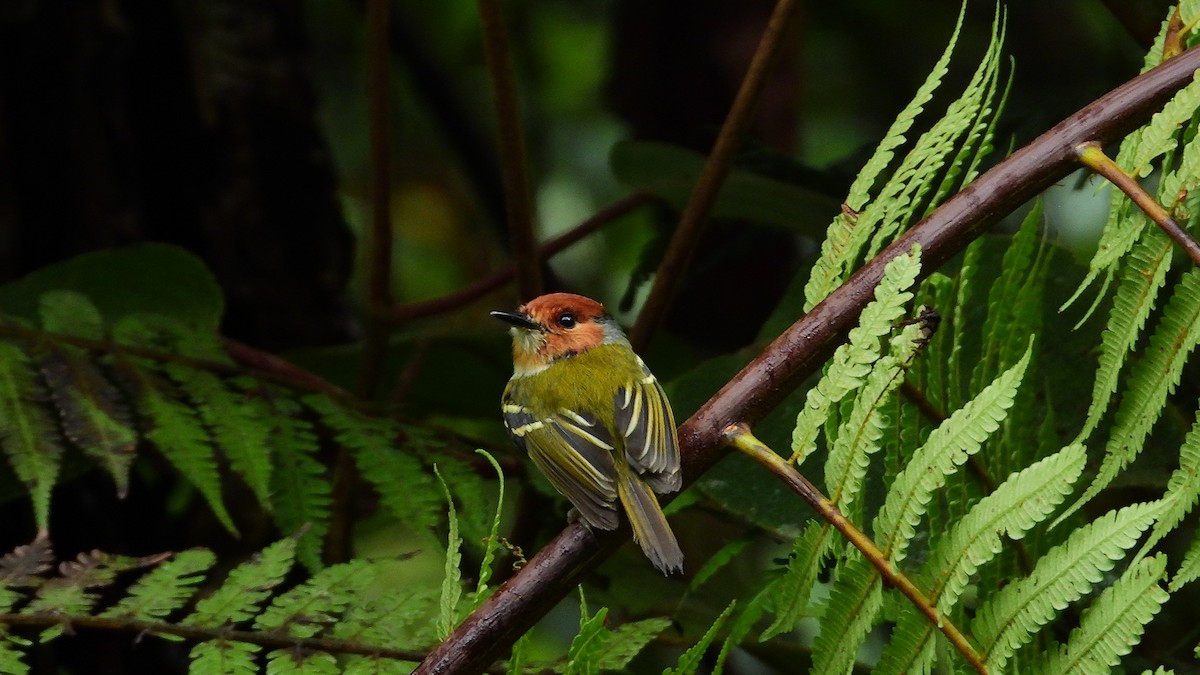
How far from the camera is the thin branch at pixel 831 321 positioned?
1.08m

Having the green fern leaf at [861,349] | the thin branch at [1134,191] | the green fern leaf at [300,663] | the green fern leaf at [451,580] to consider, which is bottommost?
the green fern leaf at [300,663]

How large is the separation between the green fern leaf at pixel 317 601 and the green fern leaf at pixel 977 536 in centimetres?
62

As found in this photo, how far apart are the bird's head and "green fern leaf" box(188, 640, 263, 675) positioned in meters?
0.84

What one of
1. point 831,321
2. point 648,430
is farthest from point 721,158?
point 831,321

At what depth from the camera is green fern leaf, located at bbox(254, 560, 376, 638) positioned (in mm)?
1415

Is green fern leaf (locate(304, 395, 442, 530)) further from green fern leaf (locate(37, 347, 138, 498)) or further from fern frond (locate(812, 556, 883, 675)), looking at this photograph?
fern frond (locate(812, 556, 883, 675))

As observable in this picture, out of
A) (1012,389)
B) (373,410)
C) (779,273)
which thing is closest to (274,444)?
(373,410)

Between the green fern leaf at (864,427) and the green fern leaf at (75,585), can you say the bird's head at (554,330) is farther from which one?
the green fern leaf at (864,427)

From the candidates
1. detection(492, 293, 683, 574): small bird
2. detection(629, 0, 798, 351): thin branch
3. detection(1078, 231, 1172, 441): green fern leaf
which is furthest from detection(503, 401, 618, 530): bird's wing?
detection(1078, 231, 1172, 441): green fern leaf

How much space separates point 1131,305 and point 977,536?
0.29 meters

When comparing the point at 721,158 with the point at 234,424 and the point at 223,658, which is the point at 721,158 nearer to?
the point at 234,424

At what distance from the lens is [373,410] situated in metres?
1.98

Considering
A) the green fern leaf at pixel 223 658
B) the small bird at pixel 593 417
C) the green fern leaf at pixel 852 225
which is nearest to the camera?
the green fern leaf at pixel 852 225

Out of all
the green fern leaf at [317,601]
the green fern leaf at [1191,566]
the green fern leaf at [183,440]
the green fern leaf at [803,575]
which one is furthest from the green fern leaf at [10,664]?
the green fern leaf at [1191,566]
